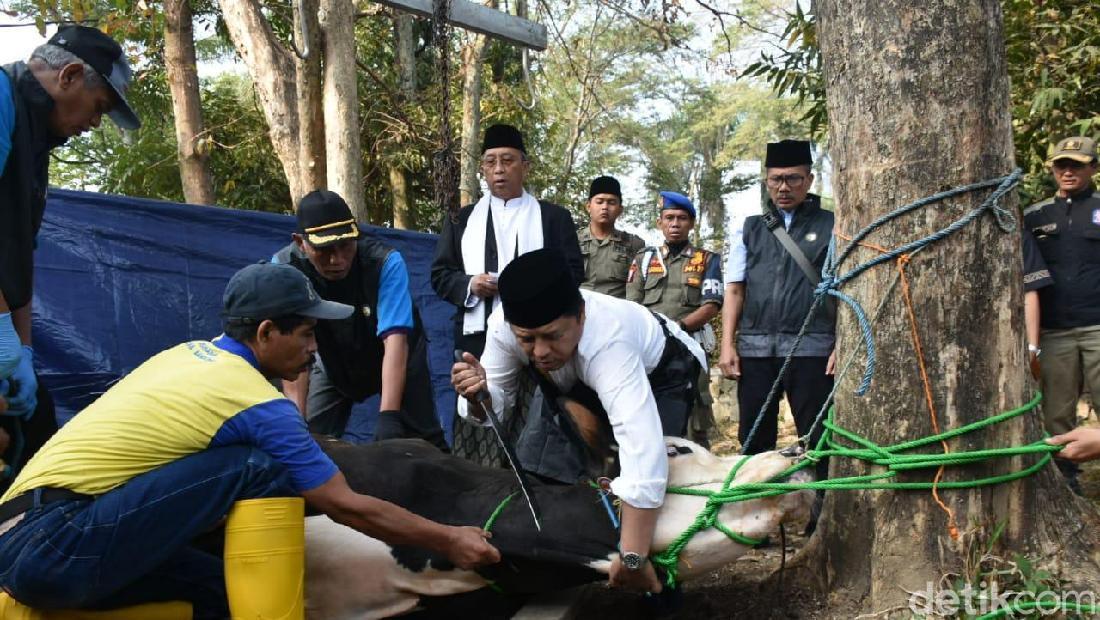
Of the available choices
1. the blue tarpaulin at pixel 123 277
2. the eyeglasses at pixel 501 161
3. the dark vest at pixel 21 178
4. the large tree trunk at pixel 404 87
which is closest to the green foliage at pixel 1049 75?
the eyeglasses at pixel 501 161

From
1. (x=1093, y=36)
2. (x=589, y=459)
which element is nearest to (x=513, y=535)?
(x=589, y=459)

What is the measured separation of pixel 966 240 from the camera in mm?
2816

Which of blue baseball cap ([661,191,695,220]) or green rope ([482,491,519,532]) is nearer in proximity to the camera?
green rope ([482,491,519,532])

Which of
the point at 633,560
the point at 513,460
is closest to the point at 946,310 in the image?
the point at 633,560

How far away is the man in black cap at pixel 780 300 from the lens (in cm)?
416

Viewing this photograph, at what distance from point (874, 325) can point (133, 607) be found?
2347 millimetres

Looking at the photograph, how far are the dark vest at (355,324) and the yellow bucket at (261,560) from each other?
1.74 meters

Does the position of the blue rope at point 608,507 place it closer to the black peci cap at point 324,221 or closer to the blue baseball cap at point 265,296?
the blue baseball cap at point 265,296

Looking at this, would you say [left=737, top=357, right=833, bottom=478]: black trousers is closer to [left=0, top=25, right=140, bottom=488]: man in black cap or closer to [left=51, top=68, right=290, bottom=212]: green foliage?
[left=0, top=25, right=140, bottom=488]: man in black cap

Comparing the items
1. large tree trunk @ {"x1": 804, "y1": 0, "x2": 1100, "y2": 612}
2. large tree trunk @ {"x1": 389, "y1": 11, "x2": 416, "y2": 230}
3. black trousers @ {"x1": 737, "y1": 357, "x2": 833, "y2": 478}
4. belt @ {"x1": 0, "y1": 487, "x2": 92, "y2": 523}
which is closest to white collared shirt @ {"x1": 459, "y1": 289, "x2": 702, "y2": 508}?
large tree trunk @ {"x1": 804, "y1": 0, "x2": 1100, "y2": 612}

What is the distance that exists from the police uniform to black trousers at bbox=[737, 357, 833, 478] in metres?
1.76

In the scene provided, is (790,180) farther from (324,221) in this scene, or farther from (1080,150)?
(324,221)

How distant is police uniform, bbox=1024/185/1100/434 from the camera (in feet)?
16.6

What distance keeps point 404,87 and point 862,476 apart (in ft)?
39.8
